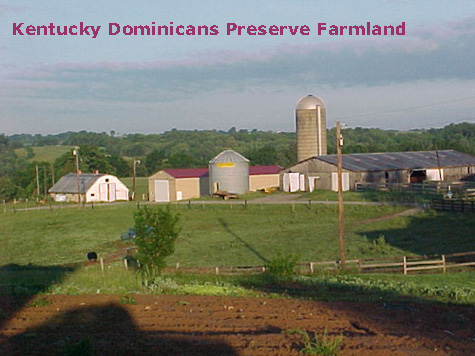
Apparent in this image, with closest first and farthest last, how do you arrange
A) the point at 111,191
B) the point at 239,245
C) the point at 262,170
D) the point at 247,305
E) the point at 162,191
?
the point at 247,305 → the point at 239,245 → the point at 162,191 → the point at 262,170 → the point at 111,191

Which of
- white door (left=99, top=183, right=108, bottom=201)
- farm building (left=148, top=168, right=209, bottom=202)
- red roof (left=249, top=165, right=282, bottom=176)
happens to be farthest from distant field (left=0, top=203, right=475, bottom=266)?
red roof (left=249, top=165, right=282, bottom=176)

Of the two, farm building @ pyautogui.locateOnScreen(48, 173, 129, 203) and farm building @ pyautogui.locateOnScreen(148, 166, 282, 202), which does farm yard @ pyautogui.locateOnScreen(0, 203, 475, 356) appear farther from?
farm building @ pyautogui.locateOnScreen(48, 173, 129, 203)

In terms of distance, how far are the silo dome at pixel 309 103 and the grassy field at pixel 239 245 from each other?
19.4m

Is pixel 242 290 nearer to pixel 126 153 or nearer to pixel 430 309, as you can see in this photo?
pixel 430 309

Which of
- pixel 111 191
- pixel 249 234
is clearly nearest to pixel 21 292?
pixel 249 234

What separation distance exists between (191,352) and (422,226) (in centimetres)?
3263

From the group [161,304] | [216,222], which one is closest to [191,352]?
[161,304]

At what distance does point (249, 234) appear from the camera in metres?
44.1

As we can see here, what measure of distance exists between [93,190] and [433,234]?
46.9 m

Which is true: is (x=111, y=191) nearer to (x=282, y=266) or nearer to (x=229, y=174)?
(x=229, y=174)

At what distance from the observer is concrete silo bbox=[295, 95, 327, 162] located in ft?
234

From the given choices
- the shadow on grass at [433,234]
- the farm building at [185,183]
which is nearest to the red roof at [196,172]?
the farm building at [185,183]

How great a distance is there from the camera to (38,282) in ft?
72.0

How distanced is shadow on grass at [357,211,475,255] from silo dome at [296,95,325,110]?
28.4m
